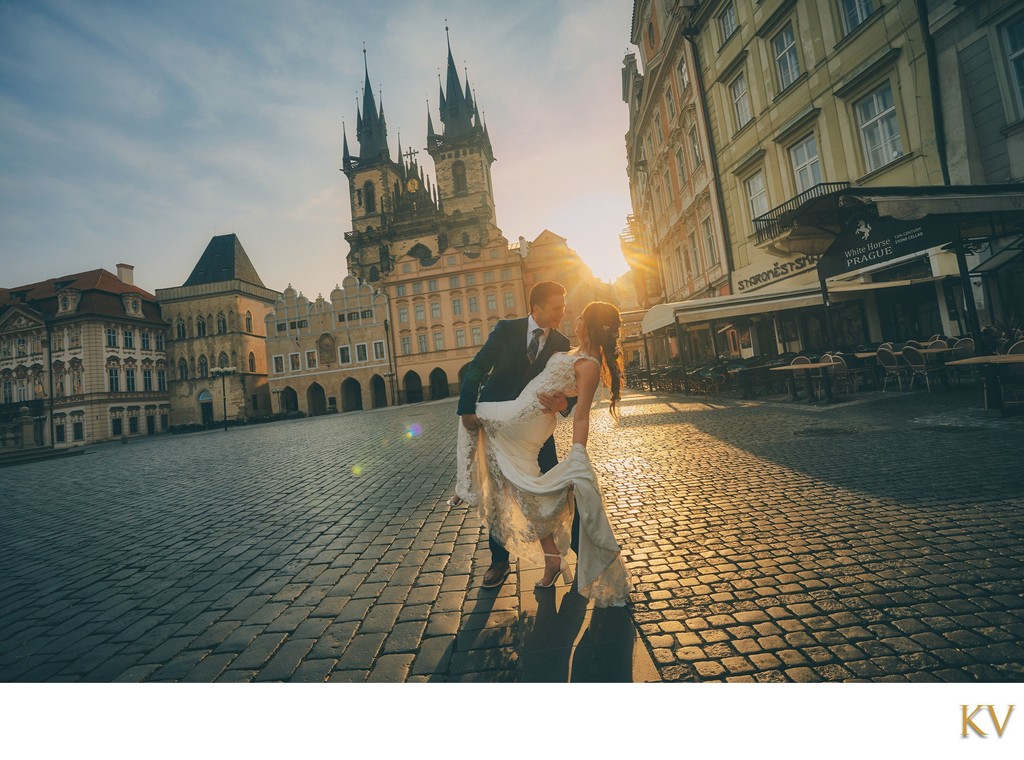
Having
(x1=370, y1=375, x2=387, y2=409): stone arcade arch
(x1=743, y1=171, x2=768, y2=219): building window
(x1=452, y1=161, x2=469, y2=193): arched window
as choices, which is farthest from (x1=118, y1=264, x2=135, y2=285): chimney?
(x1=743, y1=171, x2=768, y2=219): building window

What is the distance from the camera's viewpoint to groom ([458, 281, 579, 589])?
9.31 feet

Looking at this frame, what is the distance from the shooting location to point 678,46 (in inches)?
829

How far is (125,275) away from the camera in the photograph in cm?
5388

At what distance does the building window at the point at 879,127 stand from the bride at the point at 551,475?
13889 millimetres

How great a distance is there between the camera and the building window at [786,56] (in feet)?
49.3

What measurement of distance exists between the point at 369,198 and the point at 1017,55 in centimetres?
7134

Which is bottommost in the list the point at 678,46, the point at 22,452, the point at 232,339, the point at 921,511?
the point at 921,511

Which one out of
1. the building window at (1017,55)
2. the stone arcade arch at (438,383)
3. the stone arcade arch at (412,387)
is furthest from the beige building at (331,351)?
the building window at (1017,55)

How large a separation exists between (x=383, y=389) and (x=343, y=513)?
47983 mm

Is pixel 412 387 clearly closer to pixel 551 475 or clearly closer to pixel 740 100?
pixel 740 100

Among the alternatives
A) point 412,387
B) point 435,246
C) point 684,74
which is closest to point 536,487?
point 684,74

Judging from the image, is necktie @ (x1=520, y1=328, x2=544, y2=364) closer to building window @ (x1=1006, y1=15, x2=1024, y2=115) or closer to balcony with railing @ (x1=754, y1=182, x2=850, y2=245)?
balcony with railing @ (x1=754, y1=182, x2=850, y2=245)

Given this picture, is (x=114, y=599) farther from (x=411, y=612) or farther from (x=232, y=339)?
(x=232, y=339)
